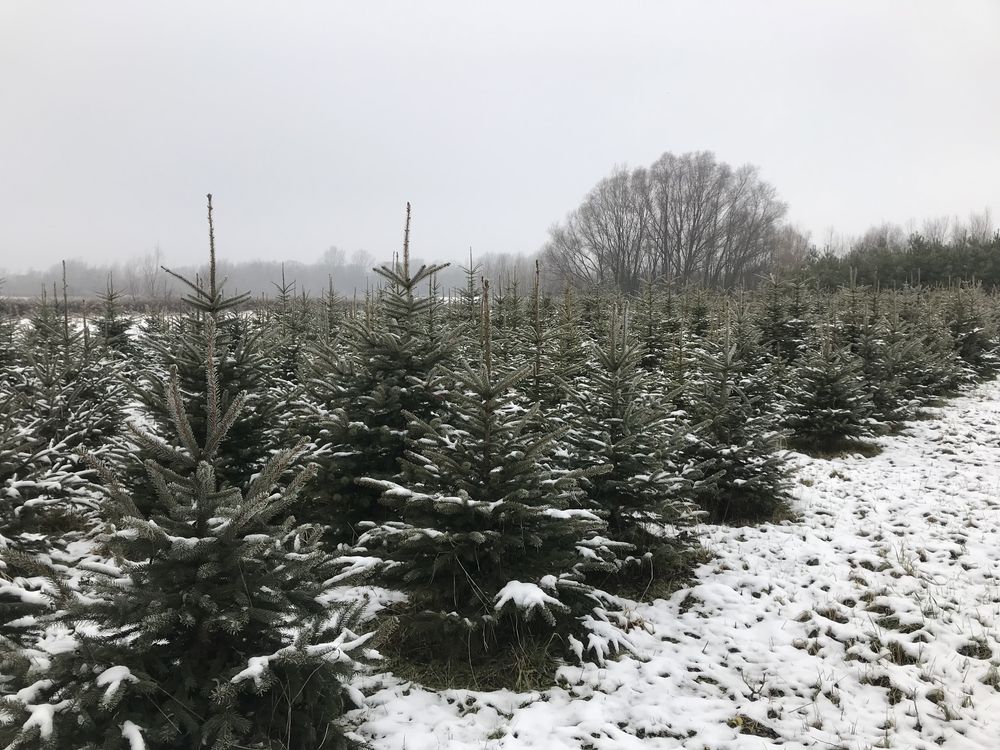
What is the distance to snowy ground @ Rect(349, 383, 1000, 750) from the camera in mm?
3453

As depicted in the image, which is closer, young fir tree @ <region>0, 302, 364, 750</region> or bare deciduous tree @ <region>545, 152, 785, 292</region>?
young fir tree @ <region>0, 302, 364, 750</region>

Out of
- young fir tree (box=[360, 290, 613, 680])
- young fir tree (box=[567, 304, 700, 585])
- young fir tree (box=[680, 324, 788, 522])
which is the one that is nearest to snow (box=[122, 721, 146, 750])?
→ young fir tree (box=[360, 290, 613, 680])

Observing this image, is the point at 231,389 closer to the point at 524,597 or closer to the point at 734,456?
the point at 524,597

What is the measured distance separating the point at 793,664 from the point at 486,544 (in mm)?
2507

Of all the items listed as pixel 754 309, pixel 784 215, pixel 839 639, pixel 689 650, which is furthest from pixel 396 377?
pixel 784 215

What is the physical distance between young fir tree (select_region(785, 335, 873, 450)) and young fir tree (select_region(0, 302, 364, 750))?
28.2ft

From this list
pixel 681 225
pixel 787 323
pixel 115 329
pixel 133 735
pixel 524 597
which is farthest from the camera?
pixel 681 225

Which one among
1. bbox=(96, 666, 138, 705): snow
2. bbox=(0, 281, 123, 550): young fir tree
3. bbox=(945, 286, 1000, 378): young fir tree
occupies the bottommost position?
bbox=(96, 666, 138, 705): snow

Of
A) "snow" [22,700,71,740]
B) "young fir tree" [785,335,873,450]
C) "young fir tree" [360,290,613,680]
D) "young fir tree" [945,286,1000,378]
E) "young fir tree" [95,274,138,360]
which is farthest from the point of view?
"young fir tree" [945,286,1000,378]

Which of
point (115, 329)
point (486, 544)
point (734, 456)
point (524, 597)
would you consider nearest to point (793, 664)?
point (524, 597)

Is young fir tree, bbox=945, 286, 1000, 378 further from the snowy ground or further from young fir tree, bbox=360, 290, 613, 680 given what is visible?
young fir tree, bbox=360, 290, 613, 680

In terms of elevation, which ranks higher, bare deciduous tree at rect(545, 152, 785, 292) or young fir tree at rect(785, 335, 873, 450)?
bare deciduous tree at rect(545, 152, 785, 292)

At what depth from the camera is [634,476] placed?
5129 mm

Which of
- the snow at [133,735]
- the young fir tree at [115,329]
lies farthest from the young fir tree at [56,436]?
the young fir tree at [115,329]
